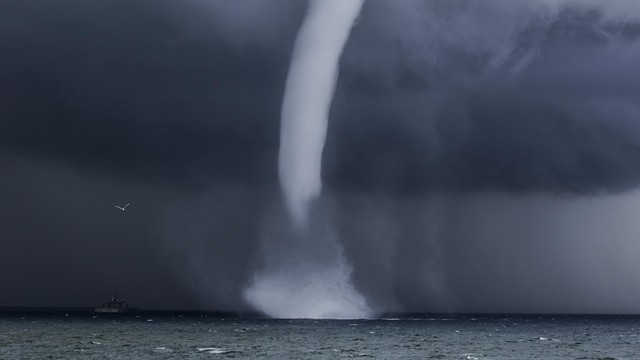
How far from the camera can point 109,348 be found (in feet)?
399

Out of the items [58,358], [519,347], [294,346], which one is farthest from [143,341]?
[519,347]

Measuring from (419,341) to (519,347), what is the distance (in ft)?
58.1

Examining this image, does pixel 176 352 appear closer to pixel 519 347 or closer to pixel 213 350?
pixel 213 350

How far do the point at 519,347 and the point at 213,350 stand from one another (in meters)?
44.5

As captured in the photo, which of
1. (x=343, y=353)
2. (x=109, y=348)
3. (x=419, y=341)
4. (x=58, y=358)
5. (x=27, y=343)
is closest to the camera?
(x=58, y=358)

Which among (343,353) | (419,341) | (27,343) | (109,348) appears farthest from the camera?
(419,341)

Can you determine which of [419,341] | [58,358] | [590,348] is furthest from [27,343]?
[590,348]

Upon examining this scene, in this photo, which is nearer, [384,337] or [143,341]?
[143,341]

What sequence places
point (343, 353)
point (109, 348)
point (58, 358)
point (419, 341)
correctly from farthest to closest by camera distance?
point (419, 341), point (109, 348), point (343, 353), point (58, 358)

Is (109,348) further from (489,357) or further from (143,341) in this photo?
(489,357)

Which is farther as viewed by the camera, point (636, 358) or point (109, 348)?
point (109, 348)

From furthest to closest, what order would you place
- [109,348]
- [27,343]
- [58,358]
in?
[27,343], [109,348], [58,358]

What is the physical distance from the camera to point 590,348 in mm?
136250

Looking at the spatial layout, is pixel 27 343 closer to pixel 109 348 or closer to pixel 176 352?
pixel 109 348
